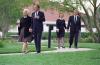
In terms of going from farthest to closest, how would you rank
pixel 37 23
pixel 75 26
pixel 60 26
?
pixel 60 26 → pixel 75 26 → pixel 37 23

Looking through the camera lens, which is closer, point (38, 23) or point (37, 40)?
point (37, 40)

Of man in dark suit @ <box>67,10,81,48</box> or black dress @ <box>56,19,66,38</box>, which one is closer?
man in dark suit @ <box>67,10,81,48</box>

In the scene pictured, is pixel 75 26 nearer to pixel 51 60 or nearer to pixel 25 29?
pixel 25 29

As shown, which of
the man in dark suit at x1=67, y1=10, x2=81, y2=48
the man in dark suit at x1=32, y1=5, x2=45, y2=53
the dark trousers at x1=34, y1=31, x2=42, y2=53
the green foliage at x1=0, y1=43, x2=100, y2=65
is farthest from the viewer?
the man in dark suit at x1=67, y1=10, x2=81, y2=48

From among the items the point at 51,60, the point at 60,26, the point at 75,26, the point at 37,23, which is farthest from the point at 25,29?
the point at 60,26

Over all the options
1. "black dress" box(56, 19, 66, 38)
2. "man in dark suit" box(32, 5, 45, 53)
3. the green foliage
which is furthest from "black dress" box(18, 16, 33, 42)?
"black dress" box(56, 19, 66, 38)

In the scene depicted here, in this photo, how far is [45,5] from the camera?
40.4 m

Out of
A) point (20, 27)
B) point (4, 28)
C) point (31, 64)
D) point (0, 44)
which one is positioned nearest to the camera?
point (31, 64)

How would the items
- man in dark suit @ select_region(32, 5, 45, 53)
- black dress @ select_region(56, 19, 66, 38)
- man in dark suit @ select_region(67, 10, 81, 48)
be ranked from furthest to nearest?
black dress @ select_region(56, 19, 66, 38) < man in dark suit @ select_region(67, 10, 81, 48) < man in dark suit @ select_region(32, 5, 45, 53)

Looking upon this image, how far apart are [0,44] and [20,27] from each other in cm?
750

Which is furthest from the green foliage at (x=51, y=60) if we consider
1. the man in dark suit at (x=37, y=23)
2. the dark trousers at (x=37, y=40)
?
the man in dark suit at (x=37, y=23)

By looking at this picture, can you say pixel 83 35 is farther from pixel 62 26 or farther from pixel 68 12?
pixel 62 26

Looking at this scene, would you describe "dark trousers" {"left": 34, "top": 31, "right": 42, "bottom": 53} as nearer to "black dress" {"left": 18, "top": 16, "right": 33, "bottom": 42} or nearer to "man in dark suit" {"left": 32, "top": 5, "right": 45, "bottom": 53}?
"man in dark suit" {"left": 32, "top": 5, "right": 45, "bottom": 53}

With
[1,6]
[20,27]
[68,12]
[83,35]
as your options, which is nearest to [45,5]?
[68,12]
